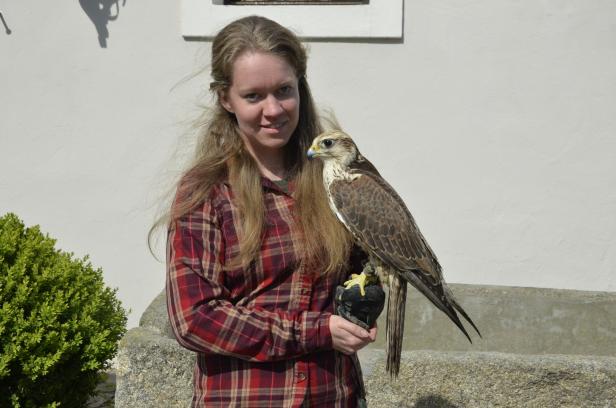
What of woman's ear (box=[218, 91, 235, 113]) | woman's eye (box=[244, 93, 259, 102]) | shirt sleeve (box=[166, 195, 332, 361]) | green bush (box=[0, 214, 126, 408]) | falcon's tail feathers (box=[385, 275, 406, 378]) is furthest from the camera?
green bush (box=[0, 214, 126, 408])

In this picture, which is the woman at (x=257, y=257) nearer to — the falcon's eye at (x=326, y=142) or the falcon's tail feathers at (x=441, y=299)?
the falcon's eye at (x=326, y=142)

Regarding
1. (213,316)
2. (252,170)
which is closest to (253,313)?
(213,316)

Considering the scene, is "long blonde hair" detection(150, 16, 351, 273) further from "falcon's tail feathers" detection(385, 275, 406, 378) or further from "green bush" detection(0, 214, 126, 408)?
"green bush" detection(0, 214, 126, 408)

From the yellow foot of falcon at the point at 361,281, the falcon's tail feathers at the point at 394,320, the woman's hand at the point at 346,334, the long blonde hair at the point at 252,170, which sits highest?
the long blonde hair at the point at 252,170

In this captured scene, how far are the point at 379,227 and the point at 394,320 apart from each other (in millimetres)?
295

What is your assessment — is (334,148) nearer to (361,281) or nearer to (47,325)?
(361,281)

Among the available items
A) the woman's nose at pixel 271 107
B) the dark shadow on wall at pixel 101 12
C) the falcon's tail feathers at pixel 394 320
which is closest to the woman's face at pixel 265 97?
the woman's nose at pixel 271 107

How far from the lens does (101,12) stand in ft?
15.5

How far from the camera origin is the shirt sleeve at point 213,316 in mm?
1866

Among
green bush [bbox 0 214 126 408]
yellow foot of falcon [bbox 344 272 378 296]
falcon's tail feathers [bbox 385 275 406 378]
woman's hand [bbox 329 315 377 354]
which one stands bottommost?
green bush [bbox 0 214 126 408]

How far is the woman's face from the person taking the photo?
6.41 ft

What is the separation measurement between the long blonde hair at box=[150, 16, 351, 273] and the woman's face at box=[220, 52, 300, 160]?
0.10ft

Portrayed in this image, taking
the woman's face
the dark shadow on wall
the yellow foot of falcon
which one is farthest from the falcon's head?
the dark shadow on wall

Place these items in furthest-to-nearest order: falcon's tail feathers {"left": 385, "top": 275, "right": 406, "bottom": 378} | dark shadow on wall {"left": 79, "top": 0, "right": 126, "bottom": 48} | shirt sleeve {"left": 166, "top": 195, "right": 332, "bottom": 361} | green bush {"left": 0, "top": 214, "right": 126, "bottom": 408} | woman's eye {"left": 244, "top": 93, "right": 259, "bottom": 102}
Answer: dark shadow on wall {"left": 79, "top": 0, "right": 126, "bottom": 48}, green bush {"left": 0, "top": 214, "right": 126, "bottom": 408}, falcon's tail feathers {"left": 385, "top": 275, "right": 406, "bottom": 378}, woman's eye {"left": 244, "top": 93, "right": 259, "bottom": 102}, shirt sleeve {"left": 166, "top": 195, "right": 332, "bottom": 361}
